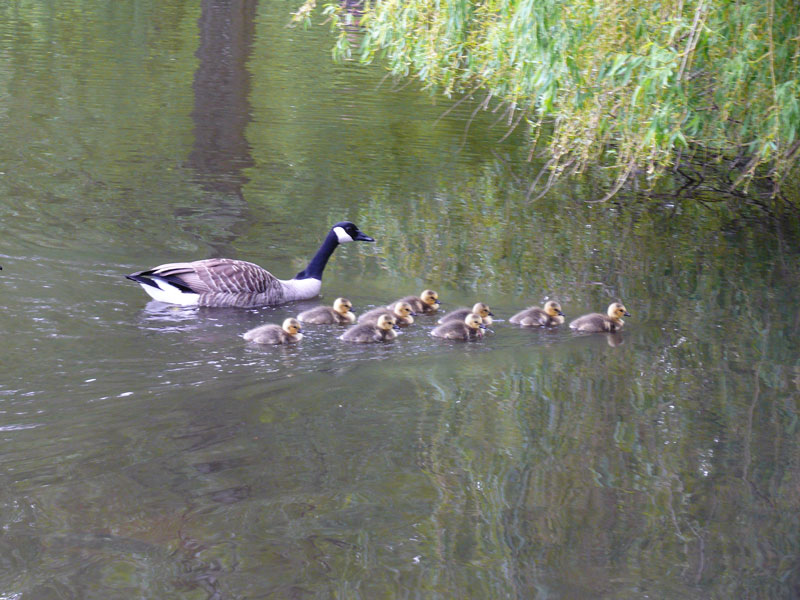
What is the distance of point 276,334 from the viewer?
834cm

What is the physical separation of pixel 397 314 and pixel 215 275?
158cm

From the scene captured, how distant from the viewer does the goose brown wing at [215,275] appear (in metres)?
9.10

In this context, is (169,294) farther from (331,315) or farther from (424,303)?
(424,303)

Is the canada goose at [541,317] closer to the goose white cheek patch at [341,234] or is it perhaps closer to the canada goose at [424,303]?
the canada goose at [424,303]

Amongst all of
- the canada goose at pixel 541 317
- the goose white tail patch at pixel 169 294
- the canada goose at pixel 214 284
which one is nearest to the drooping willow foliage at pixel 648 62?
the canada goose at pixel 541 317

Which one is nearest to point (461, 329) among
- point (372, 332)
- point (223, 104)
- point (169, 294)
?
point (372, 332)

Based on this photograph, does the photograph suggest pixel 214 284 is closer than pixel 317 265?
Yes

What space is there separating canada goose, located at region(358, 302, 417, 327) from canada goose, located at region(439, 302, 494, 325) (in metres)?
0.28

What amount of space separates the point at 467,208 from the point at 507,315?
400 centimetres

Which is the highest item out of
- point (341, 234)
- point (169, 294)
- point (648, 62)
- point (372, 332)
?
point (648, 62)

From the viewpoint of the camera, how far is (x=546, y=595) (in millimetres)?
5293

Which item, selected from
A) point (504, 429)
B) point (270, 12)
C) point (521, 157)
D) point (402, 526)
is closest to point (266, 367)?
point (504, 429)

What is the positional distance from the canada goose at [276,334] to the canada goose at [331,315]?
1.58ft

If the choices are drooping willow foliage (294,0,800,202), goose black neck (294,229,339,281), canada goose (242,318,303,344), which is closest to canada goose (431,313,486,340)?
canada goose (242,318,303,344)
